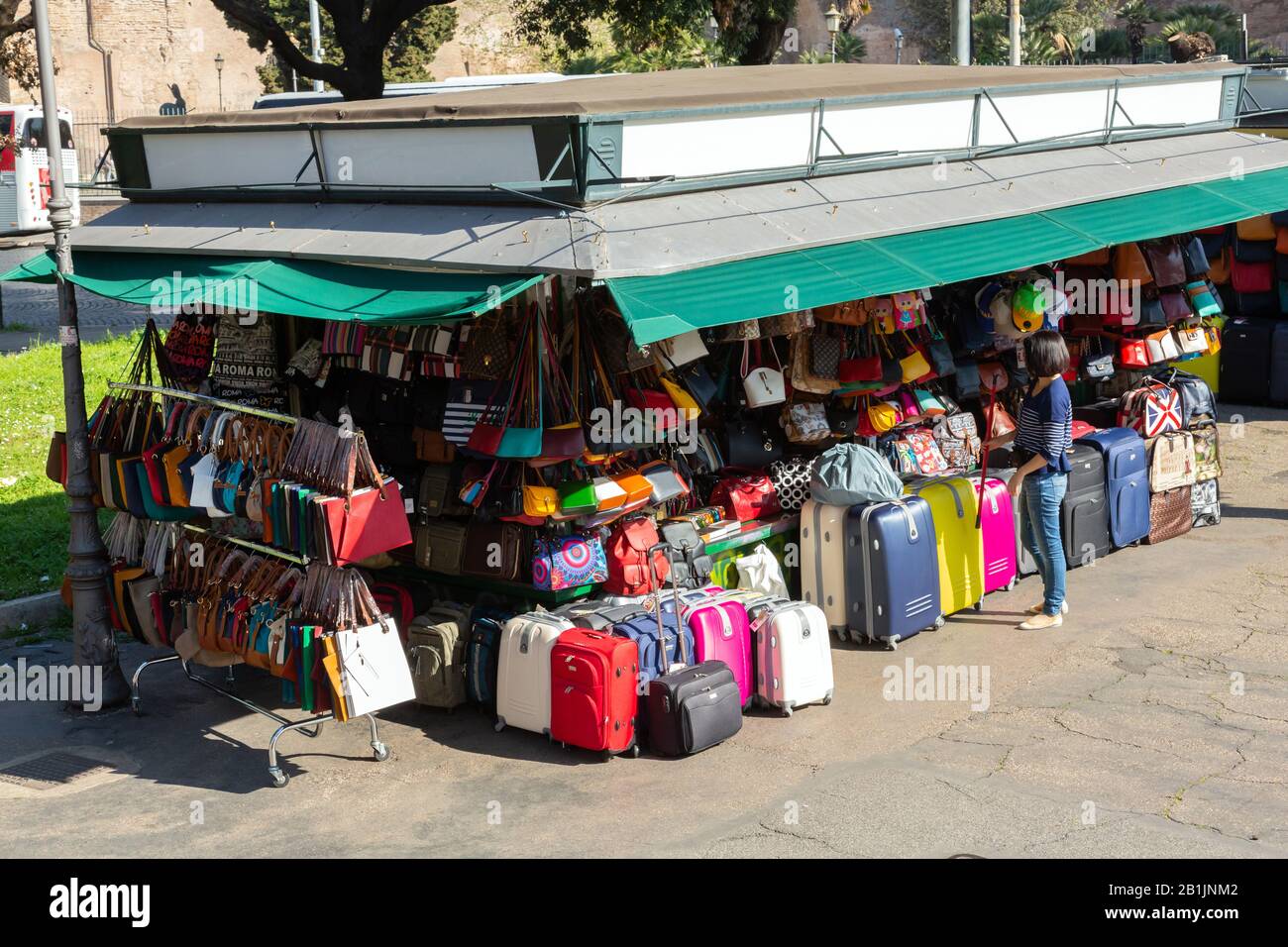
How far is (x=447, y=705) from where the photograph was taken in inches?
320

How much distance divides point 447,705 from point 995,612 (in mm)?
3922

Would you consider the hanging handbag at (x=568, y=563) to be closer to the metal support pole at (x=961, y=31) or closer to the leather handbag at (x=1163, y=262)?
the leather handbag at (x=1163, y=262)

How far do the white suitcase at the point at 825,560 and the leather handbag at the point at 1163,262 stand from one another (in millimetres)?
4100

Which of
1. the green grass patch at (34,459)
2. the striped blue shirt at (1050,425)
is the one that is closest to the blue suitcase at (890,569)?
the striped blue shirt at (1050,425)

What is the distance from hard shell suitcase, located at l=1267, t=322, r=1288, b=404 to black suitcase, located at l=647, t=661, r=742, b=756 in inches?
438

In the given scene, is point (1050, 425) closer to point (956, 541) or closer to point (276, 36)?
point (956, 541)

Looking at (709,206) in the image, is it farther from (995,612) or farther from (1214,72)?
(1214,72)

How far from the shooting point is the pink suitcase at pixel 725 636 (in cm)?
789

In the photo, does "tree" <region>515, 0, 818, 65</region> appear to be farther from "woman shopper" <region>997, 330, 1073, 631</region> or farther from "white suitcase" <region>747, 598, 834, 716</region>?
"white suitcase" <region>747, 598, 834, 716</region>

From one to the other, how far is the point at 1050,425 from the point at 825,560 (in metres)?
1.66

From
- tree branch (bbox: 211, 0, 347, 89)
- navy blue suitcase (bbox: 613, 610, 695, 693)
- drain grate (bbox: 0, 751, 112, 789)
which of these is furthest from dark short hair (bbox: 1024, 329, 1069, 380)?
tree branch (bbox: 211, 0, 347, 89)

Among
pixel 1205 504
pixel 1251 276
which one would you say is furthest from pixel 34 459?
pixel 1251 276

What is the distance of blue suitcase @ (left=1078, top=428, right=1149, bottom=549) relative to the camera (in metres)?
10.7
